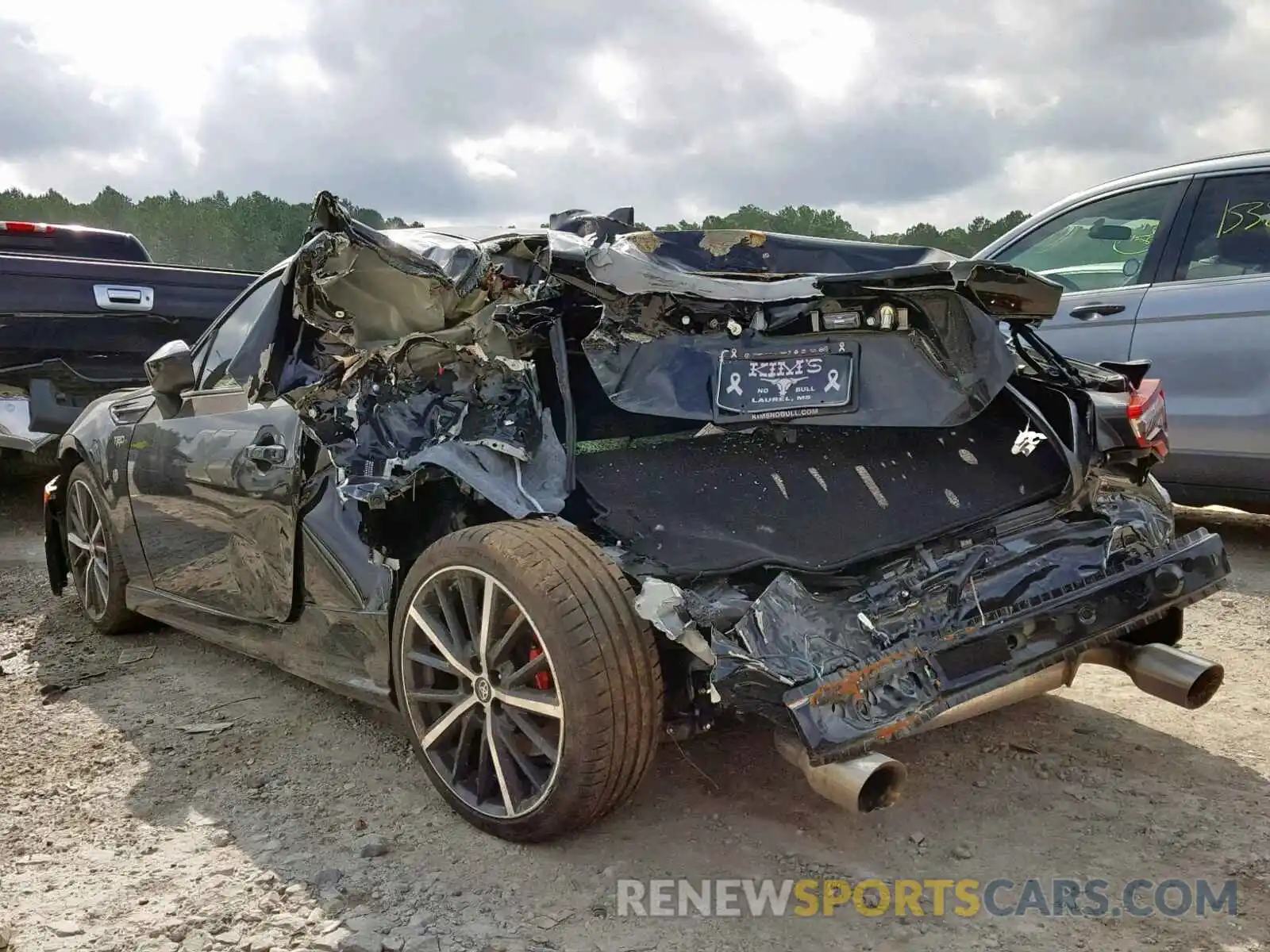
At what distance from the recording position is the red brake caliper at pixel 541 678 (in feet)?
8.54

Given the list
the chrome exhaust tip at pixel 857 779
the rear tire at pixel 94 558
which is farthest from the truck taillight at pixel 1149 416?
the rear tire at pixel 94 558

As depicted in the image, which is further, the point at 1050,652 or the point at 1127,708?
the point at 1127,708

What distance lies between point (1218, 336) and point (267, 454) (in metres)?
4.10

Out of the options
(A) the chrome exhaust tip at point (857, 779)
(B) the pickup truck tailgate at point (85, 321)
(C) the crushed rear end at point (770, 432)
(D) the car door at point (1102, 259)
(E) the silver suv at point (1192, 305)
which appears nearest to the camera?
(A) the chrome exhaust tip at point (857, 779)

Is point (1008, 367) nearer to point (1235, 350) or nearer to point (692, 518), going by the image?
point (692, 518)

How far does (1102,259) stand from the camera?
5301 mm

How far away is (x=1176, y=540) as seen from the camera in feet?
9.72

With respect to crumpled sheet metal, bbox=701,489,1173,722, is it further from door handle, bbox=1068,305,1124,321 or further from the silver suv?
door handle, bbox=1068,305,1124,321

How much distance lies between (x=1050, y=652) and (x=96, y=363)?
5725 mm

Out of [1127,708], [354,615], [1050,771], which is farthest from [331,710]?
[1127,708]

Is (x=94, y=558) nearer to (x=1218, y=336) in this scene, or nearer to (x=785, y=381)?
(x=785, y=381)

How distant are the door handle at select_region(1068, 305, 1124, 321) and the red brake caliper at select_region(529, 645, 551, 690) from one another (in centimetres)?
375

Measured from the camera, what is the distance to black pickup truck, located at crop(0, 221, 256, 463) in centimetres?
596

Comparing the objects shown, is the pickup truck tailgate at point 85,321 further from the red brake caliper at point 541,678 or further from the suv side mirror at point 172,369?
the red brake caliper at point 541,678
